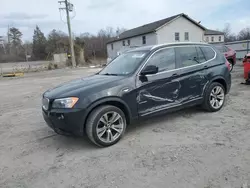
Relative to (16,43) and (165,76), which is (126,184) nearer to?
(165,76)

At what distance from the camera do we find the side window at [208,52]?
4.84 metres

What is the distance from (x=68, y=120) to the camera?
10.7 ft

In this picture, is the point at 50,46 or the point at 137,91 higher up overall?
the point at 50,46

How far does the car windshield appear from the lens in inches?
158

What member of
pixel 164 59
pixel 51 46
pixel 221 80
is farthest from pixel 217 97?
pixel 51 46

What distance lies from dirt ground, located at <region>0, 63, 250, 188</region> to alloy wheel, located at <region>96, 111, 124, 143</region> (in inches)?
6.8

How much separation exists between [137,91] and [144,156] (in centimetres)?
115

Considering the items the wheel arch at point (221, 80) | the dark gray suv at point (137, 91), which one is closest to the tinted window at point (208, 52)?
the dark gray suv at point (137, 91)

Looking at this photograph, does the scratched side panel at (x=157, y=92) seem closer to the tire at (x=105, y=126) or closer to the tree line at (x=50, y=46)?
the tire at (x=105, y=126)

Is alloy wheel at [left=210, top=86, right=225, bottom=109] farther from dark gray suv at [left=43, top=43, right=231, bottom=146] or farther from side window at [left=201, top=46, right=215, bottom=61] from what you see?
side window at [left=201, top=46, right=215, bottom=61]

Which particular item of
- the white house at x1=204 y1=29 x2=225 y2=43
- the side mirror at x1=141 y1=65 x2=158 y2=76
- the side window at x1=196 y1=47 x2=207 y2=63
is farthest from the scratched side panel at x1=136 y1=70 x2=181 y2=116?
the white house at x1=204 y1=29 x2=225 y2=43

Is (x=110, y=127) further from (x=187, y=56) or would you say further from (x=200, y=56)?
(x=200, y=56)

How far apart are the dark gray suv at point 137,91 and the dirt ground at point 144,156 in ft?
1.28

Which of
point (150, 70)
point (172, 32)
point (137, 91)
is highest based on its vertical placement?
point (172, 32)
